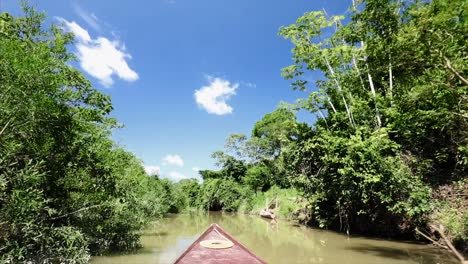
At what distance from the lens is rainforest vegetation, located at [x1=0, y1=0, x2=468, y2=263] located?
6582mm

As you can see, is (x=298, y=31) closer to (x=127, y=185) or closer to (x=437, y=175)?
(x=437, y=175)

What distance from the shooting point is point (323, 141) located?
15.5 m

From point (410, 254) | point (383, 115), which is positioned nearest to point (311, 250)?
point (410, 254)

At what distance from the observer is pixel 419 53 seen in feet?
28.7

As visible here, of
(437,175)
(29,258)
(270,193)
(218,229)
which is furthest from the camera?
(270,193)

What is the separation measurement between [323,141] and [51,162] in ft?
37.8

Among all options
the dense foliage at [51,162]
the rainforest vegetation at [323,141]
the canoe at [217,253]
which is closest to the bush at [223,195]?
the rainforest vegetation at [323,141]

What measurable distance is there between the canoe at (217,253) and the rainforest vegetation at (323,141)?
11.1 feet

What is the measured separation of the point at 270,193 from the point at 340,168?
14417mm

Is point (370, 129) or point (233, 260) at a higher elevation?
point (370, 129)

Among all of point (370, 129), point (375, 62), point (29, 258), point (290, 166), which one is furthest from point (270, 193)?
point (29, 258)

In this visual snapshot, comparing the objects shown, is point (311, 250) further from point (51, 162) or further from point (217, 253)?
point (51, 162)

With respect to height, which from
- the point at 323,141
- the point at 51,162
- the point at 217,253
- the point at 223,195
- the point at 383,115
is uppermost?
the point at 383,115

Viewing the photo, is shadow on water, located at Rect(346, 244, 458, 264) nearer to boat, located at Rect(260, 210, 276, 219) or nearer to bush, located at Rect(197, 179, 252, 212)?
boat, located at Rect(260, 210, 276, 219)
